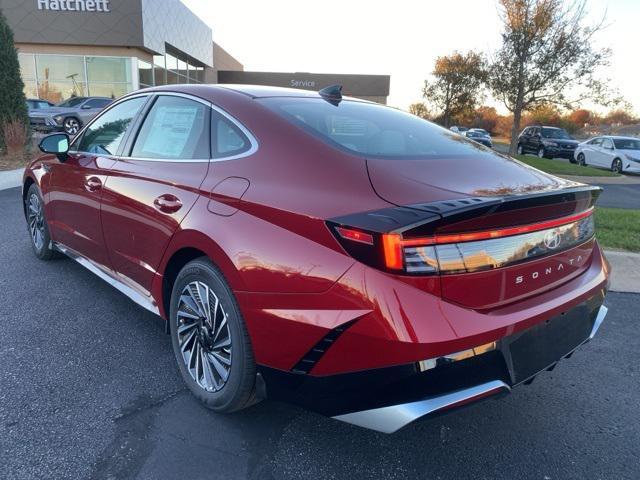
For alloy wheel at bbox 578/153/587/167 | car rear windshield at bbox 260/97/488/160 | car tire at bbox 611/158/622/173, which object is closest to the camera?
car rear windshield at bbox 260/97/488/160

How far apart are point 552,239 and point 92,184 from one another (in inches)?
116

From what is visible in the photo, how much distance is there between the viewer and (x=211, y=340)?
2.50 meters

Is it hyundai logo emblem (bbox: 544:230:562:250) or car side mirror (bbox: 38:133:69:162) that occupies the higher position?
car side mirror (bbox: 38:133:69:162)

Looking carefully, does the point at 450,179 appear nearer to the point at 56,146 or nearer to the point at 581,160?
the point at 56,146

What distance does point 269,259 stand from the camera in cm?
208

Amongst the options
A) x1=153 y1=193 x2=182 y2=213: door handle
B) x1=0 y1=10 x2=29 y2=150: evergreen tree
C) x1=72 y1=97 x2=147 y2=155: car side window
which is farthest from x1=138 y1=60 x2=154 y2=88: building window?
x1=153 y1=193 x2=182 y2=213: door handle

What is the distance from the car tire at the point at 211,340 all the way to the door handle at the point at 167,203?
1.03ft

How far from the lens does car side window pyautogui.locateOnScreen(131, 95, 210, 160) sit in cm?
272

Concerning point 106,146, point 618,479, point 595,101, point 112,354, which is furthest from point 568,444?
point 595,101

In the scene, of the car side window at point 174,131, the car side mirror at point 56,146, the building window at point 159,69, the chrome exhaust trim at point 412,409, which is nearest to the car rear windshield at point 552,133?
the building window at point 159,69

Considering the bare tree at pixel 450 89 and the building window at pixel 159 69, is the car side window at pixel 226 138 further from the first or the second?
the bare tree at pixel 450 89

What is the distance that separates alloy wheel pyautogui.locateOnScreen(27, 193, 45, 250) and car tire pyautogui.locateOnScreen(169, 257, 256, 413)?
2.64 meters

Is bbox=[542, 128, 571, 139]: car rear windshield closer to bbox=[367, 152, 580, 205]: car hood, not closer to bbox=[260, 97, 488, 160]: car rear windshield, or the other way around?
bbox=[260, 97, 488, 160]: car rear windshield

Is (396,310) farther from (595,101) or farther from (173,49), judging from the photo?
(173,49)
